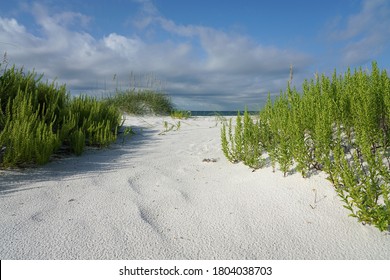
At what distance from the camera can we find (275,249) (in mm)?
1809

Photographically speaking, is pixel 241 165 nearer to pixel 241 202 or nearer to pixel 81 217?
pixel 241 202

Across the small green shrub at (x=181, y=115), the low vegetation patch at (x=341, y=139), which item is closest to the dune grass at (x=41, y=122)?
the low vegetation patch at (x=341, y=139)

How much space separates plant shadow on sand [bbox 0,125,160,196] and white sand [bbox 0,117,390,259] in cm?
1

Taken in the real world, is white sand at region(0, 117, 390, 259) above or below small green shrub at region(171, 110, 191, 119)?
below

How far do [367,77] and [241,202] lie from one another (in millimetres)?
2190

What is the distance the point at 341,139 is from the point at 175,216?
77.0 inches

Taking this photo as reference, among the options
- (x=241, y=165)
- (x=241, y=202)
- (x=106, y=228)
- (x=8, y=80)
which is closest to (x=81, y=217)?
(x=106, y=228)

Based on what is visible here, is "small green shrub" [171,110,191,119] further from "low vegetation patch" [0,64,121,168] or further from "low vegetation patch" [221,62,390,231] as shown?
"low vegetation patch" [221,62,390,231]

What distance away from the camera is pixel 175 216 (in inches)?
87.4

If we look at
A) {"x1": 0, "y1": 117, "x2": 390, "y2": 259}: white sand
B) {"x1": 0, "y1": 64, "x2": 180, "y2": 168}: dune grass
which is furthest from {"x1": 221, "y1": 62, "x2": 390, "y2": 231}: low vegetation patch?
{"x1": 0, "y1": 64, "x2": 180, "y2": 168}: dune grass

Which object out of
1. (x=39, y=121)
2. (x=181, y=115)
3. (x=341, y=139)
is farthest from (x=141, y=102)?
(x=341, y=139)

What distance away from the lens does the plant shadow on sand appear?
2.89 metres

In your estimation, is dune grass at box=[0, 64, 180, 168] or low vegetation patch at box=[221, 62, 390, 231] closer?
low vegetation patch at box=[221, 62, 390, 231]

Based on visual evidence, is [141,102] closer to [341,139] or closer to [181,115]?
[181,115]
